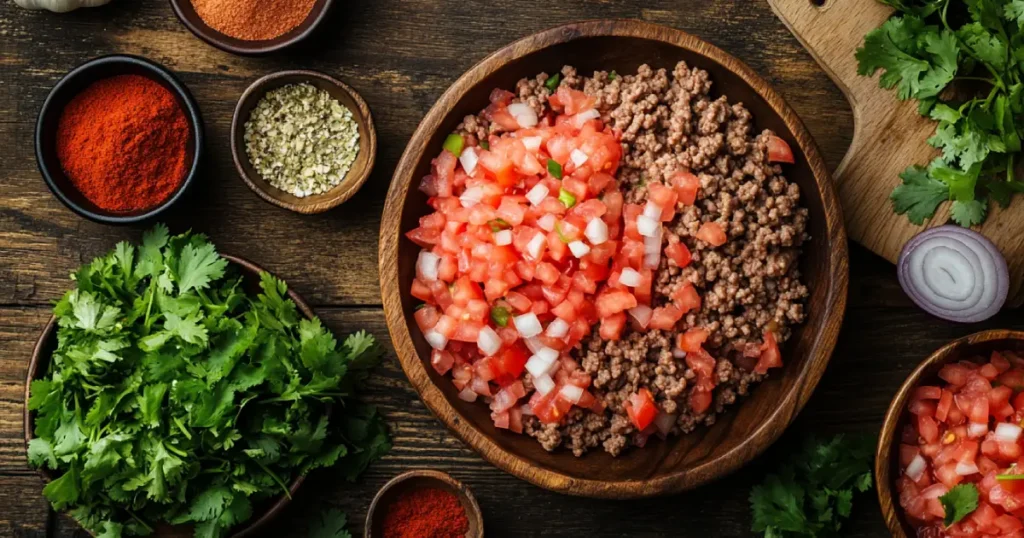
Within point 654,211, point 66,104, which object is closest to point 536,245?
point 654,211

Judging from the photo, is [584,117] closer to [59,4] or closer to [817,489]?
[817,489]

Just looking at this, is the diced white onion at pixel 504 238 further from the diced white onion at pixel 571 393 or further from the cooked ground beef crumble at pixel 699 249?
the diced white onion at pixel 571 393

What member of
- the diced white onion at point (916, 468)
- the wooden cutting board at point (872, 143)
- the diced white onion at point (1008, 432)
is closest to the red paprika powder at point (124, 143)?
the wooden cutting board at point (872, 143)

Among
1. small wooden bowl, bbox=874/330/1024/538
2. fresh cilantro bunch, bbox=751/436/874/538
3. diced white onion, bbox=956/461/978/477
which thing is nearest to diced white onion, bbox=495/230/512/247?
fresh cilantro bunch, bbox=751/436/874/538

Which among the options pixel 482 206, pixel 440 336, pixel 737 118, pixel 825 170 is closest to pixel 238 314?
pixel 440 336


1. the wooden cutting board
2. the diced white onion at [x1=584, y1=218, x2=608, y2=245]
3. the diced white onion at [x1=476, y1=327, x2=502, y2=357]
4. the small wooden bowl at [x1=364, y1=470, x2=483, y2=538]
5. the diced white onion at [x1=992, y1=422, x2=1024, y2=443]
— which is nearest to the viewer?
the diced white onion at [x1=584, y1=218, x2=608, y2=245]

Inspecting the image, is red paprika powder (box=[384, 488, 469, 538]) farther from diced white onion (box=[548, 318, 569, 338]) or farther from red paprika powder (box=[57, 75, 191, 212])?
red paprika powder (box=[57, 75, 191, 212])
